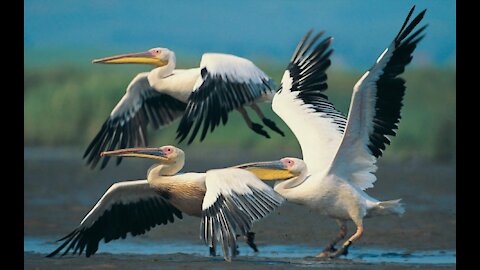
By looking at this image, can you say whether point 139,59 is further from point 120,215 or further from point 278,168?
point 278,168

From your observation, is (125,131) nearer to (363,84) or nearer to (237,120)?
(363,84)

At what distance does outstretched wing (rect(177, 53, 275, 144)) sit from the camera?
7473mm

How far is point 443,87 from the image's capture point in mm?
11945

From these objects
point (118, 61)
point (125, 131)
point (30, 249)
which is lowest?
point (30, 249)

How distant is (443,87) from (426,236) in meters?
3.85

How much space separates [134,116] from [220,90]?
1.27 meters

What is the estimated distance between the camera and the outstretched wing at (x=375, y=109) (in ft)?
22.4

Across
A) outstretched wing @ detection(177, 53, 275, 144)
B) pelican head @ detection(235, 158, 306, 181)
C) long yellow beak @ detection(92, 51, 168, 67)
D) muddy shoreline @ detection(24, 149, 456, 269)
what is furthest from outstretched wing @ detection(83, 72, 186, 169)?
pelican head @ detection(235, 158, 306, 181)

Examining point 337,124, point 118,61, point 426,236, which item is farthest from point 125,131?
point 426,236

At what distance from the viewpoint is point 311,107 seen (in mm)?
7875

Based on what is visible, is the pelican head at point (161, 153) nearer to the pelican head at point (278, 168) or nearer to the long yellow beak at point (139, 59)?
the pelican head at point (278, 168)

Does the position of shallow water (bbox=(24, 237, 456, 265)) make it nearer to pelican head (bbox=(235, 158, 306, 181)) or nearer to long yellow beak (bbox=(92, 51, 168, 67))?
pelican head (bbox=(235, 158, 306, 181))

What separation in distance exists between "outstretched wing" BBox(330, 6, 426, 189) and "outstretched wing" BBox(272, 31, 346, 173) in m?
0.35

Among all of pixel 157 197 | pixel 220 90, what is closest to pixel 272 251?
pixel 157 197
